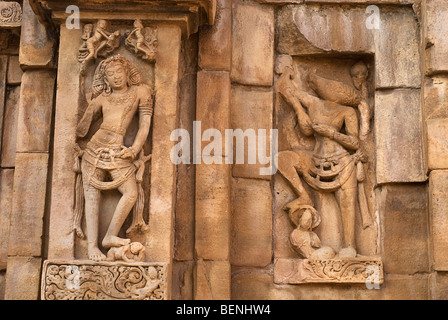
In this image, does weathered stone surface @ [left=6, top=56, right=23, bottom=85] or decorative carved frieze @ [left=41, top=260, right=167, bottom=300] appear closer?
decorative carved frieze @ [left=41, top=260, right=167, bottom=300]

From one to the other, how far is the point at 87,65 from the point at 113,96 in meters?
0.38

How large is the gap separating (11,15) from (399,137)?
3.74 m

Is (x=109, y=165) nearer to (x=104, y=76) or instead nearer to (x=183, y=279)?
(x=104, y=76)

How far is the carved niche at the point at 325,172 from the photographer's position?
6949 millimetres

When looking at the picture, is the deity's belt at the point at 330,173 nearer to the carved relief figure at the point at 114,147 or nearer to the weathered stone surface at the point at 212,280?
the weathered stone surface at the point at 212,280

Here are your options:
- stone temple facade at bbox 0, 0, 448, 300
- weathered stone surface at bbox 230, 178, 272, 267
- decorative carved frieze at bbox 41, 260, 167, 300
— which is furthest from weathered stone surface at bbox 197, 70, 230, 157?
decorative carved frieze at bbox 41, 260, 167, 300

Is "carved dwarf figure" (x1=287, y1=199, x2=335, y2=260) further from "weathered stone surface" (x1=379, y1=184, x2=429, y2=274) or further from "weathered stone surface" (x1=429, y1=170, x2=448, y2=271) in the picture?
"weathered stone surface" (x1=429, y1=170, x2=448, y2=271)

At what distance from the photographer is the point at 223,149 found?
6.86m

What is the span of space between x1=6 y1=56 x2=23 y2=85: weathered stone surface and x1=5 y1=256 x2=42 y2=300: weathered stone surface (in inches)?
69.6

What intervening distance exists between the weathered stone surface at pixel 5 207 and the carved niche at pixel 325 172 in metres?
2.46

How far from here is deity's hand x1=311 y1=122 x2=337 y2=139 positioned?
282 inches

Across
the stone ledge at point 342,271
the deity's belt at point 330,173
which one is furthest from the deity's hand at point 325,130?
the stone ledge at point 342,271
